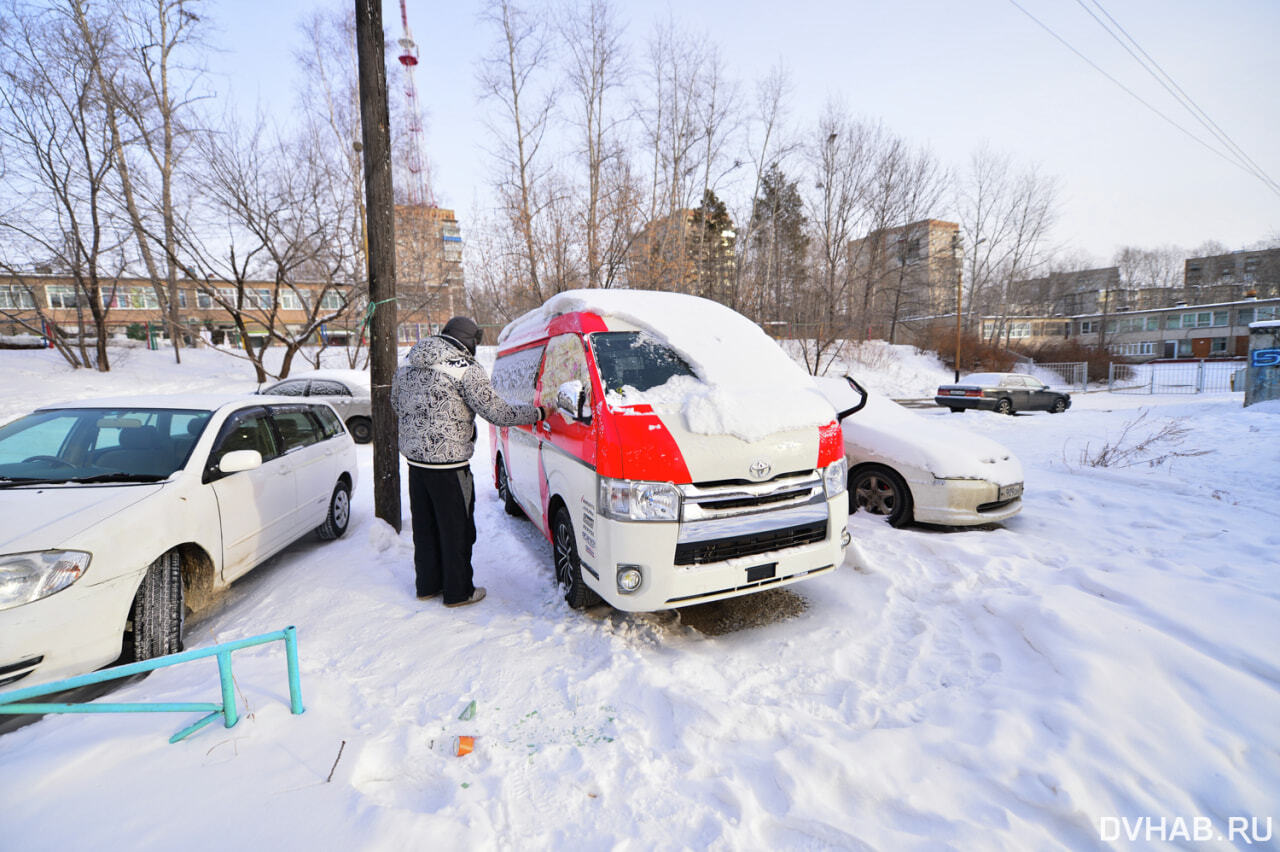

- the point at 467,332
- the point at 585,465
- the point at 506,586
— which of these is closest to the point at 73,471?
the point at 467,332

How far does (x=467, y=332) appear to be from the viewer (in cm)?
370

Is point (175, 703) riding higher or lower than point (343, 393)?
lower

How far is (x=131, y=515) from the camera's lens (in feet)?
9.25

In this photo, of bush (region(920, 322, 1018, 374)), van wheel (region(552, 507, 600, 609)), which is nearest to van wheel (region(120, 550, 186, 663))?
van wheel (region(552, 507, 600, 609))

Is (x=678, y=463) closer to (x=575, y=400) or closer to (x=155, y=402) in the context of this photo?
(x=575, y=400)

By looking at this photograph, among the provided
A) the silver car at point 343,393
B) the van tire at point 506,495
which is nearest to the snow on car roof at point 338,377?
the silver car at point 343,393

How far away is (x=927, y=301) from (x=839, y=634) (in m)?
37.0

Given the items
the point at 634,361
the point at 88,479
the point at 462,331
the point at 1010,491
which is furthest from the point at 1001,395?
the point at 88,479

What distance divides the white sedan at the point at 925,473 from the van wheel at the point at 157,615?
194 inches

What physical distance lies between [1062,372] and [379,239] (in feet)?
124

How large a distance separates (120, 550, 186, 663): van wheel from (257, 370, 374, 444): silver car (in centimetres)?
857

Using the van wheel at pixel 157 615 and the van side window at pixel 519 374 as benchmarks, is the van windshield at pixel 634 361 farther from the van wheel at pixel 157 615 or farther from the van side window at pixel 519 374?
the van wheel at pixel 157 615

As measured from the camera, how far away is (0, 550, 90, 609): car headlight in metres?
2.34

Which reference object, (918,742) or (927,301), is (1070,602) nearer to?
(918,742)
